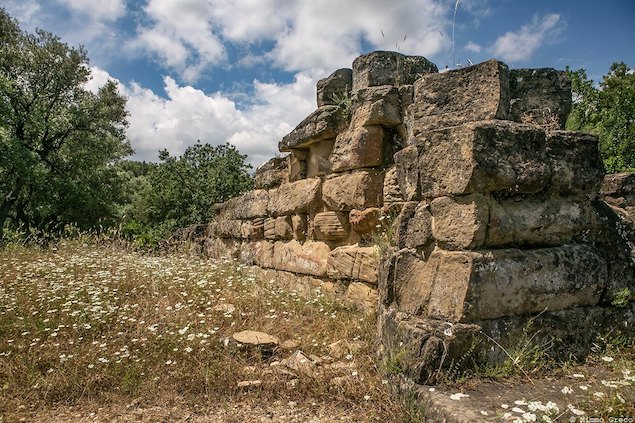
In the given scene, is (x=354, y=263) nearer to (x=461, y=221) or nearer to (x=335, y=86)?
(x=461, y=221)

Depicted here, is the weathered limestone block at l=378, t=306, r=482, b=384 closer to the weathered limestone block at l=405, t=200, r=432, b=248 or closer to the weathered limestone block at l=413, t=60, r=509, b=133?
the weathered limestone block at l=405, t=200, r=432, b=248

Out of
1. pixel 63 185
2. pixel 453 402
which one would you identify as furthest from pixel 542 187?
pixel 63 185

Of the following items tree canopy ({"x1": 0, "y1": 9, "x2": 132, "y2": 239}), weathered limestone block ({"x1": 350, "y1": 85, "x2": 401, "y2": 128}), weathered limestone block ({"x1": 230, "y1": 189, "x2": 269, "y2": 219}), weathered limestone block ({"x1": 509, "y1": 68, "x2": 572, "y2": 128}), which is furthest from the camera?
tree canopy ({"x1": 0, "y1": 9, "x2": 132, "y2": 239})

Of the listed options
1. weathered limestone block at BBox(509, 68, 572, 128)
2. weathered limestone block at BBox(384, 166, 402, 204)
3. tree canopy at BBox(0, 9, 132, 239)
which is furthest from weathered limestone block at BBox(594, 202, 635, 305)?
tree canopy at BBox(0, 9, 132, 239)

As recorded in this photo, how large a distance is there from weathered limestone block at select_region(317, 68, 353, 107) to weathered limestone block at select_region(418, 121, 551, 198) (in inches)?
95.5

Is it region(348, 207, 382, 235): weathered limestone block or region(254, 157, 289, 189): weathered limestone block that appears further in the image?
region(254, 157, 289, 189): weathered limestone block

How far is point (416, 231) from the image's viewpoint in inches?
122

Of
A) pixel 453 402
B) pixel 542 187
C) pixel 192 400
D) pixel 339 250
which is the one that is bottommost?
pixel 192 400

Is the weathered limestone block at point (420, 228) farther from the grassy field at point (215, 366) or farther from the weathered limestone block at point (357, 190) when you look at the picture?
the weathered limestone block at point (357, 190)

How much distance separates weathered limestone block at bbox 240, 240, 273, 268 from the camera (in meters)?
6.49

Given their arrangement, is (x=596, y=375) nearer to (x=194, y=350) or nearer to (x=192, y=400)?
(x=192, y=400)

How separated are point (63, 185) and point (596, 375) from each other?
18416 mm

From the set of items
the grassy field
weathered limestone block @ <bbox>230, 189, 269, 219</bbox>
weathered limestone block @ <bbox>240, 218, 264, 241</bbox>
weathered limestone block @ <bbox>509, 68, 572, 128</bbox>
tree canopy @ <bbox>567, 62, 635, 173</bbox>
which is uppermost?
tree canopy @ <bbox>567, 62, 635, 173</bbox>

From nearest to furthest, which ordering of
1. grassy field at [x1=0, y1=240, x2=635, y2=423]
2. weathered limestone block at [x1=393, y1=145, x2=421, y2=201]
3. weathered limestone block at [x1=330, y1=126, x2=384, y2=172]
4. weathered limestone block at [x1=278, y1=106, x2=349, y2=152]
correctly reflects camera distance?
grassy field at [x1=0, y1=240, x2=635, y2=423]
weathered limestone block at [x1=393, y1=145, x2=421, y2=201]
weathered limestone block at [x1=330, y1=126, x2=384, y2=172]
weathered limestone block at [x1=278, y1=106, x2=349, y2=152]
